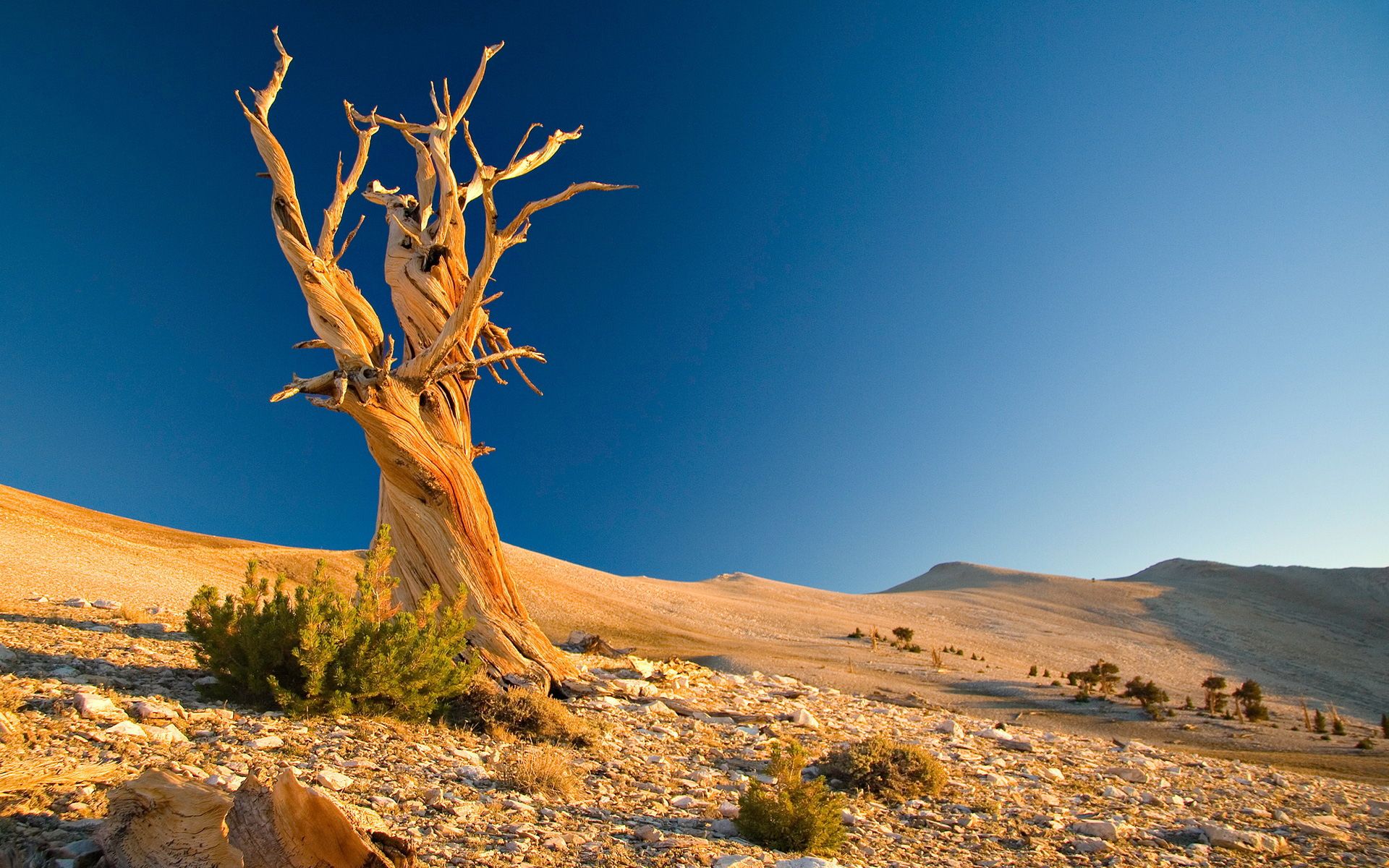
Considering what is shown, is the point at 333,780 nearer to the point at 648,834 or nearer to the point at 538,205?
the point at 648,834

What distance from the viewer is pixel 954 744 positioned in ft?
34.0

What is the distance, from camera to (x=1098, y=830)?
21.2 feet

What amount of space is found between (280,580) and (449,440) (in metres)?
3.69

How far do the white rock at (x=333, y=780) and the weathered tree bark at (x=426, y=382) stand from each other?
4365 millimetres

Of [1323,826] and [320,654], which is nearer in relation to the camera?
[320,654]

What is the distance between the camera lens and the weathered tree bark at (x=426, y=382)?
9344 mm

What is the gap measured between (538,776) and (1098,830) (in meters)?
5.05

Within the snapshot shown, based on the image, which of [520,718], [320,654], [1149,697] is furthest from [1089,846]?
[1149,697]

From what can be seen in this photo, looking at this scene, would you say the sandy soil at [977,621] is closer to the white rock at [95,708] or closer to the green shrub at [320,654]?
the green shrub at [320,654]

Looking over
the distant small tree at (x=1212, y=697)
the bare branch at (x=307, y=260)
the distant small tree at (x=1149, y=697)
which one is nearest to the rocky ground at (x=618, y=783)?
the bare branch at (x=307, y=260)

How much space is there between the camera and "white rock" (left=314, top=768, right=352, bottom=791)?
4.76m

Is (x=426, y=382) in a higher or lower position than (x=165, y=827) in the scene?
higher

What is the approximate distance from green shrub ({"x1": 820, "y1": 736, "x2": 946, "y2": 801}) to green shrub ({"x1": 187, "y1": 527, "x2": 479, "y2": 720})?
414 cm

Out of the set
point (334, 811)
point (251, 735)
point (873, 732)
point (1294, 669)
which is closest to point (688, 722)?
point (873, 732)
